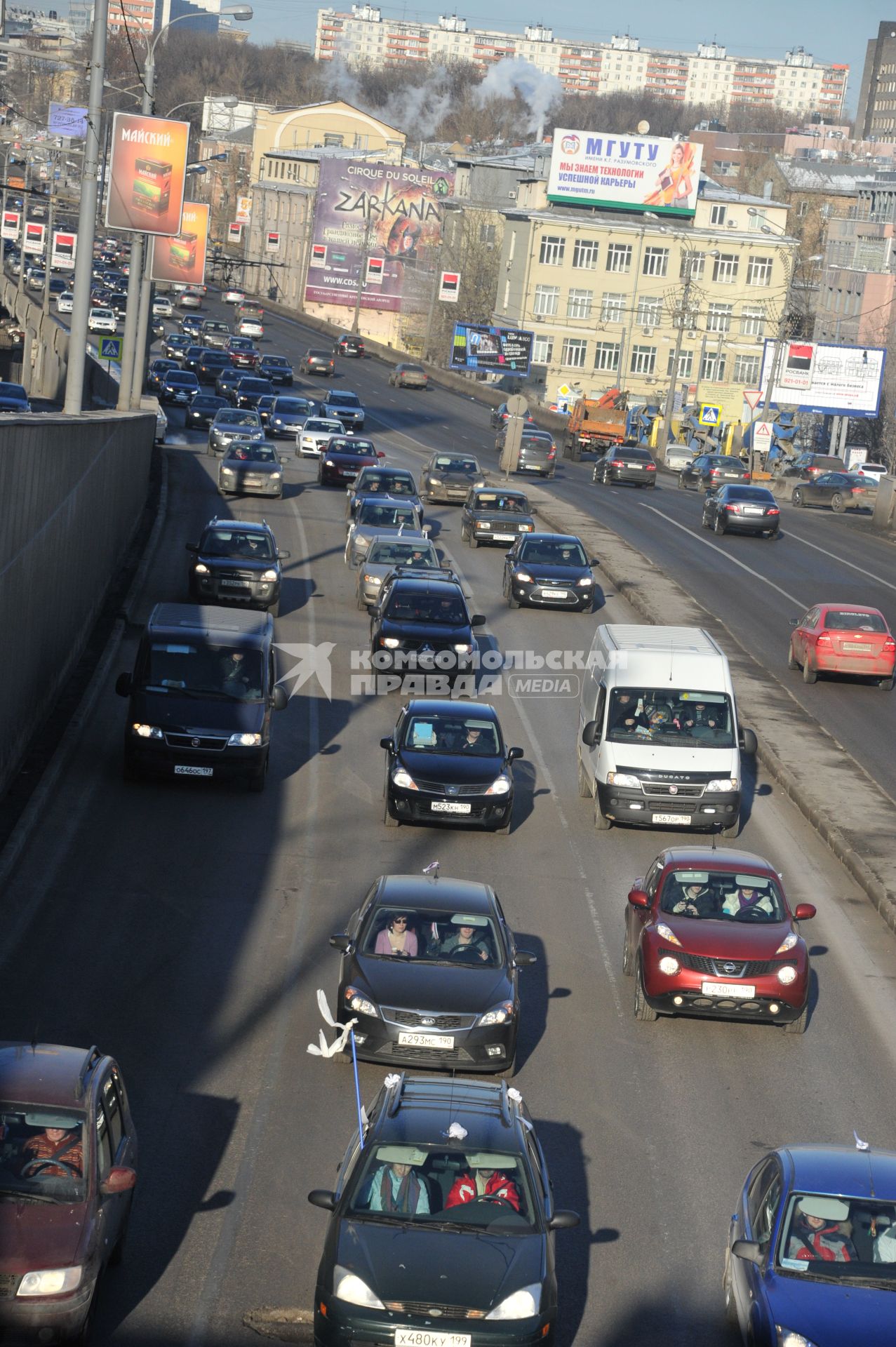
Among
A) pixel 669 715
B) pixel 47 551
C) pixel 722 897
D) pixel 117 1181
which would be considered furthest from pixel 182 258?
pixel 117 1181

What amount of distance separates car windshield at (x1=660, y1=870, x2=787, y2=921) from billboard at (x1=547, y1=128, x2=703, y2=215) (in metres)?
96.9

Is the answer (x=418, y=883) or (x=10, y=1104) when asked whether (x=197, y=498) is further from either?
(x=10, y=1104)

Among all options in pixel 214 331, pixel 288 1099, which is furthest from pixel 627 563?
pixel 214 331

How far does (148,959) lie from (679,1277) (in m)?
6.83

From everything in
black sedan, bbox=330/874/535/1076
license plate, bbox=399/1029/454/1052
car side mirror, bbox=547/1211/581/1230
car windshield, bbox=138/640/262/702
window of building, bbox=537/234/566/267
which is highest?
window of building, bbox=537/234/566/267

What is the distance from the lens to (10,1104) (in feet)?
29.3

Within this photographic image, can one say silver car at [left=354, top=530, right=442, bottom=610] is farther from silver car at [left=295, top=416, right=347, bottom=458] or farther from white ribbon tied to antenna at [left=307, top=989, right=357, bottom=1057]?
silver car at [left=295, top=416, right=347, bottom=458]

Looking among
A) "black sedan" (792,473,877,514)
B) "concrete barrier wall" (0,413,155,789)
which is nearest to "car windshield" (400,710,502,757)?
"concrete barrier wall" (0,413,155,789)

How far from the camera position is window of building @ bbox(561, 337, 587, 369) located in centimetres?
10856

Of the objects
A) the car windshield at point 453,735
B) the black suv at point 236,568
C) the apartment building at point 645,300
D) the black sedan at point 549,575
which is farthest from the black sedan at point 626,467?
the car windshield at point 453,735

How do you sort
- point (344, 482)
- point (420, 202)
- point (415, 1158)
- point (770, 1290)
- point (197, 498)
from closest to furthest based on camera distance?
point (770, 1290) → point (415, 1158) → point (197, 498) → point (344, 482) → point (420, 202)

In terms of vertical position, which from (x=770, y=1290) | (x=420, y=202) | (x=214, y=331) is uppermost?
(x=420, y=202)

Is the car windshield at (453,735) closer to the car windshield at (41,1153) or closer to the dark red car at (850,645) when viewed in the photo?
the dark red car at (850,645)

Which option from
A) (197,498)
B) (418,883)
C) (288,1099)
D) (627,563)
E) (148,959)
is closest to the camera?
(288,1099)
